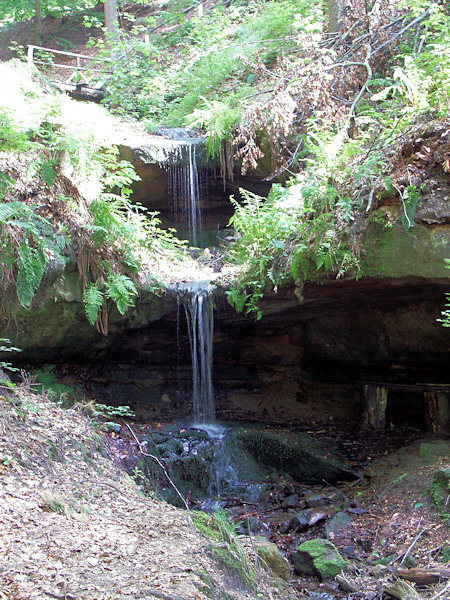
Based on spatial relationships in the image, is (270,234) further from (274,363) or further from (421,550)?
(421,550)

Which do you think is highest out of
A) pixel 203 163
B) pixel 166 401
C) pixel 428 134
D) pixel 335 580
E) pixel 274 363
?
pixel 203 163

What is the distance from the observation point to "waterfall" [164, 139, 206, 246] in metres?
10.8

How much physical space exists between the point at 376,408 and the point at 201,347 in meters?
3.35

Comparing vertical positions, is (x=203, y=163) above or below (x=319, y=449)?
above

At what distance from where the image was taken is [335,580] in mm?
4855

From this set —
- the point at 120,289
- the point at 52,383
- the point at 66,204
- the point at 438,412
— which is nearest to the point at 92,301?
the point at 120,289

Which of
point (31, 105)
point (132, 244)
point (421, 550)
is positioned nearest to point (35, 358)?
point (132, 244)

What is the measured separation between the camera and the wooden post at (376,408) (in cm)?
937

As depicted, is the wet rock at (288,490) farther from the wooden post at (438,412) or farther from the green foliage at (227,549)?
the green foliage at (227,549)

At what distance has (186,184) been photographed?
11.0 m

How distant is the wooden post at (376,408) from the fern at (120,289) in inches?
186

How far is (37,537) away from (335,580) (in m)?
2.92

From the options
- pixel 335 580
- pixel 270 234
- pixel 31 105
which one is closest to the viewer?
pixel 335 580

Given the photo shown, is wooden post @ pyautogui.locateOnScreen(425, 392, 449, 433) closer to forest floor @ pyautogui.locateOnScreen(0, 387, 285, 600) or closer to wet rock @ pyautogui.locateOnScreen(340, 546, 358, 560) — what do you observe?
wet rock @ pyautogui.locateOnScreen(340, 546, 358, 560)
